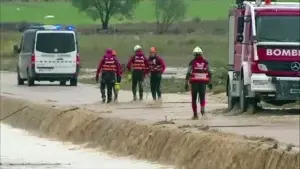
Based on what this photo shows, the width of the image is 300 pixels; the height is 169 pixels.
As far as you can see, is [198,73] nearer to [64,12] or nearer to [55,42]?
[55,42]

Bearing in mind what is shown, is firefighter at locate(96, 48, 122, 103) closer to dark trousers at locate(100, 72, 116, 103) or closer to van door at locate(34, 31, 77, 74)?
dark trousers at locate(100, 72, 116, 103)

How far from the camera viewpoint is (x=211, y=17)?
107 meters

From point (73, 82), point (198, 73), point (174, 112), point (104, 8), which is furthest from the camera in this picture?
point (104, 8)

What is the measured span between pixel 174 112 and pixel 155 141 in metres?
6.02

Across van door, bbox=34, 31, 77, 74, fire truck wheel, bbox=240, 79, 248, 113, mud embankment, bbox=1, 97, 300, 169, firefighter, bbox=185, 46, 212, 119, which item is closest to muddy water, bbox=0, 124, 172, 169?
mud embankment, bbox=1, 97, 300, 169

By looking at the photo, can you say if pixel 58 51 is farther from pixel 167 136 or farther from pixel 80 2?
pixel 80 2

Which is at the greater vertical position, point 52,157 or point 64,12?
point 52,157

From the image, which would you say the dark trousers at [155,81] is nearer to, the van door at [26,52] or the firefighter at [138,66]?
the firefighter at [138,66]

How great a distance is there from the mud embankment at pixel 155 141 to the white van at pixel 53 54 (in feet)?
34.8

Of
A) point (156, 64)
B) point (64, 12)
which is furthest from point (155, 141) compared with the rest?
point (64, 12)

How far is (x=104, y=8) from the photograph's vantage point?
413 ft

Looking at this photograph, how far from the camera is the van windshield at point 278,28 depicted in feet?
82.8

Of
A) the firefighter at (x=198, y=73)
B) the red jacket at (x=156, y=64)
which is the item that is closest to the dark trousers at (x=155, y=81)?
the red jacket at (x=156, y=64)

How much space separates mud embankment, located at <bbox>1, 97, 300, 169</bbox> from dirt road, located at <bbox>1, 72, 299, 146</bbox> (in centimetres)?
57
